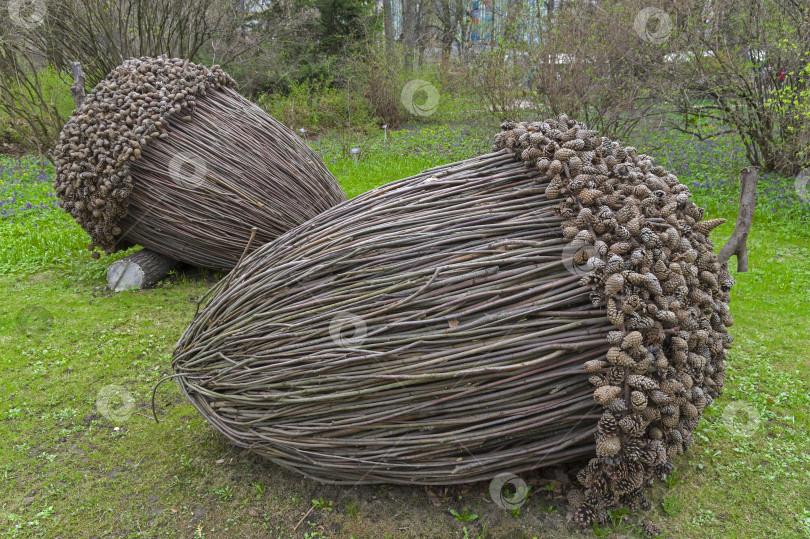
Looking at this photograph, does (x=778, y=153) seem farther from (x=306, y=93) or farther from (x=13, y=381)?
(x=306, y=93)

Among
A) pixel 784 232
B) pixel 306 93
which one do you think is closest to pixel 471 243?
pixel 784 232

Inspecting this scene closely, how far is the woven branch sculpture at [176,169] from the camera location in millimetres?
4594

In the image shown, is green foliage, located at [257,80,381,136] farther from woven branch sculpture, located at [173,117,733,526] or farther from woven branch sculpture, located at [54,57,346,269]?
woven branch sculpture, located at [173,117,733,526]

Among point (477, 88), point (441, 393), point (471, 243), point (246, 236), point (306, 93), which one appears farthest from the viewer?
point (306, 93)

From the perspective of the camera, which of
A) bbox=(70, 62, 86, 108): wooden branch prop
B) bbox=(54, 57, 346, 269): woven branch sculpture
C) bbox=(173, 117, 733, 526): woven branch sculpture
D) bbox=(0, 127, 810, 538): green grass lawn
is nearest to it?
bbox=(173, 117, 733, 526): woven branch sculpture

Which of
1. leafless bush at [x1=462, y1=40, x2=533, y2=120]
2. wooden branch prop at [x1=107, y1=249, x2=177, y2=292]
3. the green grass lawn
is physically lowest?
the green grass lawn

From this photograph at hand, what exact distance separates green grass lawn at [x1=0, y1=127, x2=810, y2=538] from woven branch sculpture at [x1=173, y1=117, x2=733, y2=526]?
0.21 metres

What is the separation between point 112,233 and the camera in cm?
482

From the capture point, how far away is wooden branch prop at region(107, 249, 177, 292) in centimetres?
514

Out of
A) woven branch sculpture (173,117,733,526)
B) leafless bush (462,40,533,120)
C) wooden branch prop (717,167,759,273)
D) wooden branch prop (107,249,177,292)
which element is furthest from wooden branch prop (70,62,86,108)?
leafless bush (462,40,533,120)

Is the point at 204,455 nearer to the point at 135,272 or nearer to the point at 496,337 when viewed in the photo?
the point at 496,337

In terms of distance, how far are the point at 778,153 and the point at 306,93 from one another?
10657mm

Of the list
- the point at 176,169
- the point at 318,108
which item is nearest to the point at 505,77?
the point at 318,108

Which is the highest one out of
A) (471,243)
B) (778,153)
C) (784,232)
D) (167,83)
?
(167,83)
